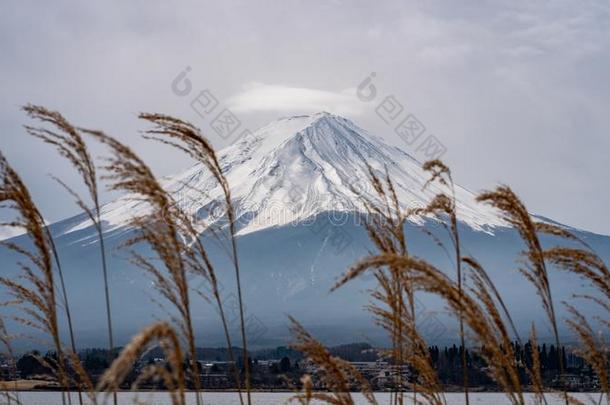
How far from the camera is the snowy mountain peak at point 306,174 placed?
145875mm

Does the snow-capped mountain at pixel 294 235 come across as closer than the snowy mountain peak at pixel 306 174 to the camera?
No

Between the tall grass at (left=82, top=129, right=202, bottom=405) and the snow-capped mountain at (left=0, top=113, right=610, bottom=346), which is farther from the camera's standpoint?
the snow-capped mountain at (left=0, top=113, right=610, bottom=346)

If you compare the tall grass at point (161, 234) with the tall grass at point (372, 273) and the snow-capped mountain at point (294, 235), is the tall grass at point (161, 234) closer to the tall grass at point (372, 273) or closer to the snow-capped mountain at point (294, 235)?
the tall grass at point (372, 273)

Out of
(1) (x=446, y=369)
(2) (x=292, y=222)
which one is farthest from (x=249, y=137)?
(1) (x=446, y=369)

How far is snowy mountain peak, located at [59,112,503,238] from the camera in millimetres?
145875

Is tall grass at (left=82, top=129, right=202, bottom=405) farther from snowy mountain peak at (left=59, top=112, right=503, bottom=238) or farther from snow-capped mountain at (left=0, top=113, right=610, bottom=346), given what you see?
snow-capped mountain at (left=0, top=113, right=610, bottom=346)

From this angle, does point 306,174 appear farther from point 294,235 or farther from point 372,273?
point 372,273

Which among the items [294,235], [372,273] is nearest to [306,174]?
[294,235]

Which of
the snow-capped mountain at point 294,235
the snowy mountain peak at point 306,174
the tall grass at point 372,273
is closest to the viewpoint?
the tall grass at point 372,273

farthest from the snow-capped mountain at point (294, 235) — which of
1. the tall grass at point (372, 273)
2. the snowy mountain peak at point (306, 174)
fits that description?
the tall grass at point (372, 273)

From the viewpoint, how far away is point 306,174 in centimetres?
16200

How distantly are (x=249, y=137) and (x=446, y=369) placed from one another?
462 ft

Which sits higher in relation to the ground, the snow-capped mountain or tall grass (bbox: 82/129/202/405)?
the snow-capped mountain

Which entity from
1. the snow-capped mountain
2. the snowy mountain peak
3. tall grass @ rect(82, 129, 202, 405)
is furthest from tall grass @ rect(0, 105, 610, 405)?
the snow-capped mountain
